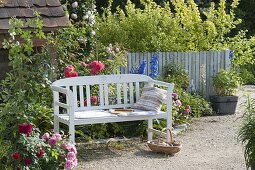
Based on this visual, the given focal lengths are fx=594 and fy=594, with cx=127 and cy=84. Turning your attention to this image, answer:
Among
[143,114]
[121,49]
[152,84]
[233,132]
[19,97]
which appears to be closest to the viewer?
[19,97]

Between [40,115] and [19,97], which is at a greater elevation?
[19,97]

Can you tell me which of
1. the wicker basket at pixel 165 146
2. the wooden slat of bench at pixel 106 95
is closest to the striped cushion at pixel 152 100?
the wooden slat of bench at pixel 106 95

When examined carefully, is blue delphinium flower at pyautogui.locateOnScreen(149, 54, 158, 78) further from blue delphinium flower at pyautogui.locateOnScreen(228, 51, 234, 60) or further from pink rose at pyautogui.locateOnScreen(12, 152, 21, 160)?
pink rose at pyautogui.locateOnScreen(12, 152, 21, 160)

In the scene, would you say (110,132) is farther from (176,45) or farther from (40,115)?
(176,45)

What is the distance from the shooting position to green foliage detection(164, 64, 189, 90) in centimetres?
1090

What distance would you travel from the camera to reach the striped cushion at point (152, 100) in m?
8.45

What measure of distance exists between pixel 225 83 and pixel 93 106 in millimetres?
3488

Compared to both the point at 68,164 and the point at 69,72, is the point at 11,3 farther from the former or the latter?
the point at 68,164

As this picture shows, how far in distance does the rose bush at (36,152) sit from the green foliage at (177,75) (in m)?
4.72

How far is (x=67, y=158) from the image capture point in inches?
247

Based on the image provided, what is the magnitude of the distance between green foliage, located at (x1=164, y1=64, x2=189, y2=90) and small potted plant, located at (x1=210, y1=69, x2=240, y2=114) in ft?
1.94

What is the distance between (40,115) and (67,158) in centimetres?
213

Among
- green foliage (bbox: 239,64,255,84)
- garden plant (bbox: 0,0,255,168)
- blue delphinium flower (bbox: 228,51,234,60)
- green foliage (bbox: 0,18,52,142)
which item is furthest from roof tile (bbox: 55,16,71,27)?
green foliage (bbox: 239,64,255,84)

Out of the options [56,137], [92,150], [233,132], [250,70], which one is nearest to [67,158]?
[56,137]
